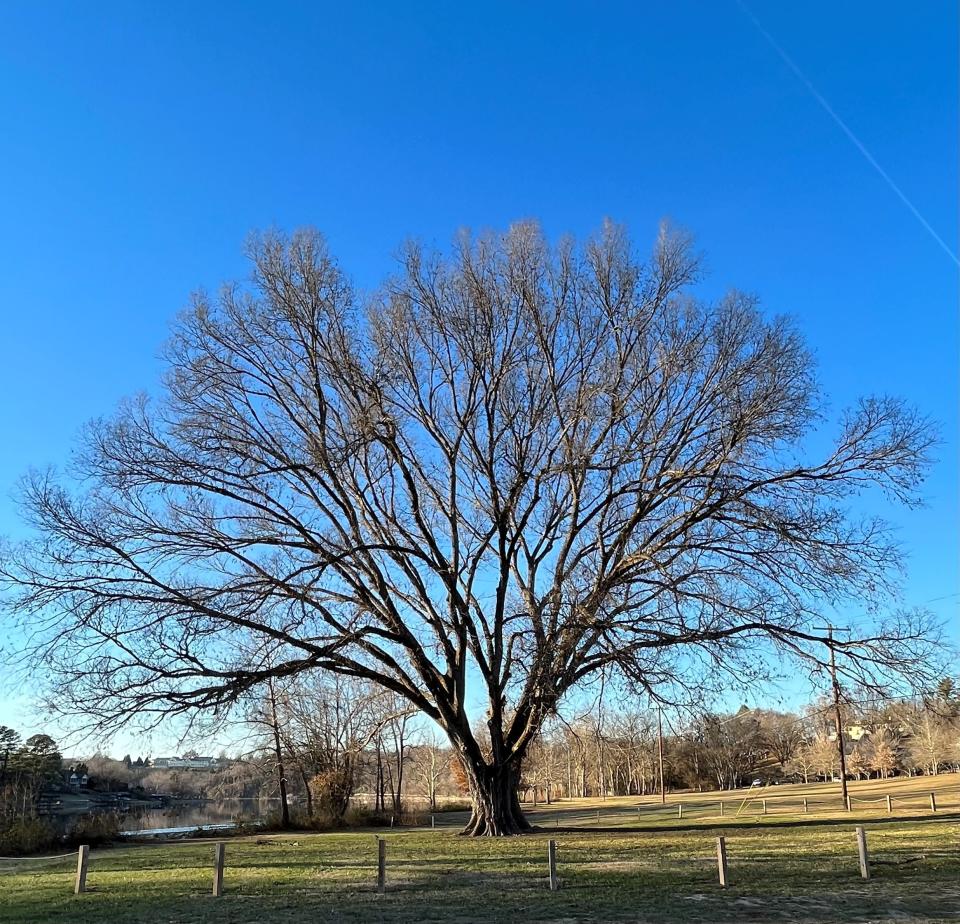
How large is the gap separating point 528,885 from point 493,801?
345 inches

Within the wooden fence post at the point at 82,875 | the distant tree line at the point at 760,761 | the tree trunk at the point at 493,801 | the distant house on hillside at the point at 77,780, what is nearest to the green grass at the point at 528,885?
the wooden fence post at the point at 82,875

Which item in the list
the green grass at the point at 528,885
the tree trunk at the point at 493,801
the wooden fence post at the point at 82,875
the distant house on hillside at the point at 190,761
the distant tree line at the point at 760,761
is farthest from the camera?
the distant tree line at the point at 760,761

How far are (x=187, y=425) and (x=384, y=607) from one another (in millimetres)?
6762

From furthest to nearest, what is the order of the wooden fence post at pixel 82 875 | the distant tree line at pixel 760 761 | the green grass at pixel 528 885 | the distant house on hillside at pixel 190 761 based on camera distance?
the distant tree line at pixel 760 761
the distant house on hillside at pixel 190 761
the wooden fence post at pixel 82 875
the green grass at pixel 528 885

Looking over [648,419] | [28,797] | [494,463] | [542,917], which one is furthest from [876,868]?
[28,797]

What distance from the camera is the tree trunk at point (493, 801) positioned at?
834 inches

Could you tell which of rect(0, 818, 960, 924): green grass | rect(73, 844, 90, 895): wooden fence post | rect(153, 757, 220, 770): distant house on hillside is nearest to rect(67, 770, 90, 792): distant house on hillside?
rect(153, 757, 220, 770): distant house on hillside

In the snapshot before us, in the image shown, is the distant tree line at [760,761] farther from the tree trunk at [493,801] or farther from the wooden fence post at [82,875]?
the wooden fence post at [82,875]

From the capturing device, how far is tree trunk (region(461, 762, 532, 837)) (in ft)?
69.5

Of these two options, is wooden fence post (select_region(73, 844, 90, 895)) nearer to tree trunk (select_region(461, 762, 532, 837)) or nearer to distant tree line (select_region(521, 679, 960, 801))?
tree trunk (select_region(461, 762, 532, 837))

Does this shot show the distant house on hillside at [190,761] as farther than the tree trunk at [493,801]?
No

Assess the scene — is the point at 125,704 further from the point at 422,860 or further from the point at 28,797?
the point at 28,797

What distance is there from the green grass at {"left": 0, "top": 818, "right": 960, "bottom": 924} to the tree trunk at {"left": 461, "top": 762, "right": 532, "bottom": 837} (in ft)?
3.88

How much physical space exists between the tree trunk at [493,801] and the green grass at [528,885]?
118cm
